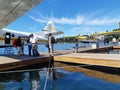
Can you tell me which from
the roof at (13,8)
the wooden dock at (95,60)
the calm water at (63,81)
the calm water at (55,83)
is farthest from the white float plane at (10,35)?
the calm water at (55,83)

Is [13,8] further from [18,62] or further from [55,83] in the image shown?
[18,62]

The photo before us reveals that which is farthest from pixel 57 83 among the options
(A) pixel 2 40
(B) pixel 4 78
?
(A) pixel 2 40

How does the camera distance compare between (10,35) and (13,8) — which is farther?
(10,35)

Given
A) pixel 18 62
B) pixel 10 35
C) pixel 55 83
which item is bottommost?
pixel 55 83

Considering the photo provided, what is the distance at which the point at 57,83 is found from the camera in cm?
860

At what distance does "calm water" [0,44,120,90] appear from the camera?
7.94 meters

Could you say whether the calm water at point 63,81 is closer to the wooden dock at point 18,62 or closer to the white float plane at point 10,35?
the wooden dock at point 18,62

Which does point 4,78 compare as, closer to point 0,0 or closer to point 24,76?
point 24,76

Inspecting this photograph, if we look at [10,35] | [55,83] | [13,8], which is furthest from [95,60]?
[10,35]

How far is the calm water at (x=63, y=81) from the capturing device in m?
7.94

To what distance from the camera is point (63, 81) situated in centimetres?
898

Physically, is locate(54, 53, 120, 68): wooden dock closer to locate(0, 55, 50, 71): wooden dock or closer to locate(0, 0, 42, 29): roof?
locate(0, 55, 50, 71): wooden dock

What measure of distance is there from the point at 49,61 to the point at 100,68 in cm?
365

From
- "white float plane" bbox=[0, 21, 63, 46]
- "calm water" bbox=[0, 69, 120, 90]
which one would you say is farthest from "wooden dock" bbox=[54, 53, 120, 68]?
"white float plane" bbox=[0, 21, 63, 46]
